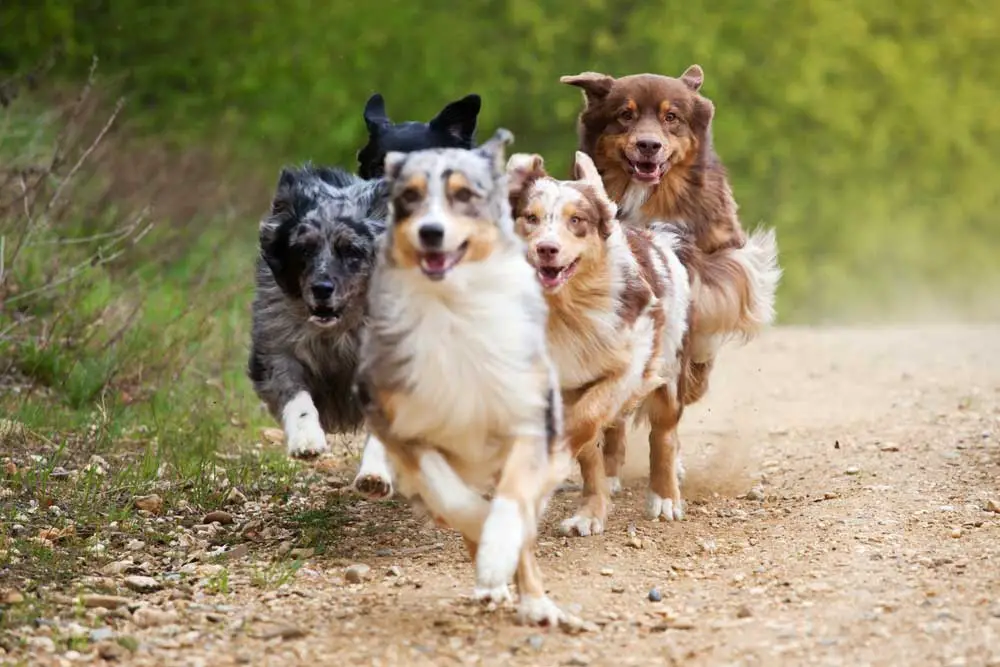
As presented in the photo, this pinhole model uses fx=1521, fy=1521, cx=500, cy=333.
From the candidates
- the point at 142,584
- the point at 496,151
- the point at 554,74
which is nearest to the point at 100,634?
the point at 142,584

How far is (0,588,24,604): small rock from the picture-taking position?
523cm

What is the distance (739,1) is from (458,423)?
1091 cm

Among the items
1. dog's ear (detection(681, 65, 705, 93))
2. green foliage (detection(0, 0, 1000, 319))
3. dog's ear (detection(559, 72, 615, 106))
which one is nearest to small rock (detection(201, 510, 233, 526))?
dog's ear (detection(559, 72, 615, 106))

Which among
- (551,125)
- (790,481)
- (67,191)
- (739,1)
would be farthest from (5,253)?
(739,1)

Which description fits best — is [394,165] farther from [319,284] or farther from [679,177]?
[679,177]

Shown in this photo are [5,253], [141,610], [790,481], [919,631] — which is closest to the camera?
[919,631]

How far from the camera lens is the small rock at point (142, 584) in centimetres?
565

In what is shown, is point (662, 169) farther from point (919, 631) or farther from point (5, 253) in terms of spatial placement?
point (5, 253)

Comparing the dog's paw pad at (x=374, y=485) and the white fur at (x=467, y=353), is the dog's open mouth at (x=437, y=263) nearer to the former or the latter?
the white fur at (x=467, y=353)

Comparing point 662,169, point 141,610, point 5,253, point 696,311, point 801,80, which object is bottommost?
point 141,610

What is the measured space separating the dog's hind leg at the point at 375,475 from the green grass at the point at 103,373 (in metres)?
0.70

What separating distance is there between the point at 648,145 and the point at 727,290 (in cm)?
88

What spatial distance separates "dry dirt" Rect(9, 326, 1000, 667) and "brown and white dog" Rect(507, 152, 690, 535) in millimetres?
584

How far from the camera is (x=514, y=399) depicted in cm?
499
